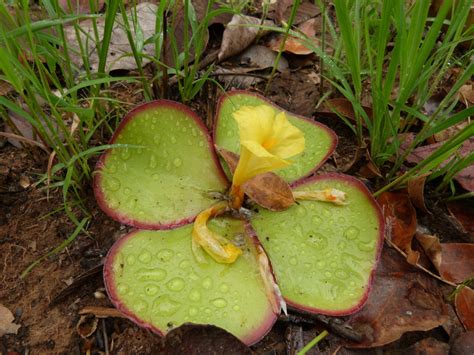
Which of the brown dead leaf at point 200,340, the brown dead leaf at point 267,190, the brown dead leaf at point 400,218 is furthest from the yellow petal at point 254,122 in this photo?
the brown dead leaf at point 400,218

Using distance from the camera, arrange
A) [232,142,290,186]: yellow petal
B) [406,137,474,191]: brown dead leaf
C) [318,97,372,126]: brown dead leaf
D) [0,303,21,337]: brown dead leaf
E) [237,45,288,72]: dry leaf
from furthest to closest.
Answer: [237,45,288,72]: dry leaf, [318,97,372,126]: brown dead leaf, [406,137,474,191]: brown dead leaf, [0,303,21,337]: brown dead leaf, [232,142,290,186]: yellow petal

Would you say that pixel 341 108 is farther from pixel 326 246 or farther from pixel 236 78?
pixel 326 246

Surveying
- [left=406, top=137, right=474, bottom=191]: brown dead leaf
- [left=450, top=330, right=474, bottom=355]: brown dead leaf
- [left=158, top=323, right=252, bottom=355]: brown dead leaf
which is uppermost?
[left=406, top=137, right=474, bottom=191]: brown dead leaf

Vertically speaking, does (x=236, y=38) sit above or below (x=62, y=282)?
above

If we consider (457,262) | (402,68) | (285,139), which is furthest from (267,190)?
(457,262)

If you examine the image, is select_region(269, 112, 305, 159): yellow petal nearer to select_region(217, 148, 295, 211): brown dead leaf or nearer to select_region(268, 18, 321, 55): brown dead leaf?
select_region(217, 148, 295, 211): brown dead leaf

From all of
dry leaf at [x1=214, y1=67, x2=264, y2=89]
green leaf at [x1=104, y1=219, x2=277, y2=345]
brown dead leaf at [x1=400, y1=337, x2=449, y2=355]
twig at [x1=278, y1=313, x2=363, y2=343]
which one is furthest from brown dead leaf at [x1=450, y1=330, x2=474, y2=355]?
dry leaf at [x1=214, y1=67, x2=264, y2=89]

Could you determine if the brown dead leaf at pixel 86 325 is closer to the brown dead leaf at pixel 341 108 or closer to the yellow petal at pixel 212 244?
the yellow petal at pixel 212 244
